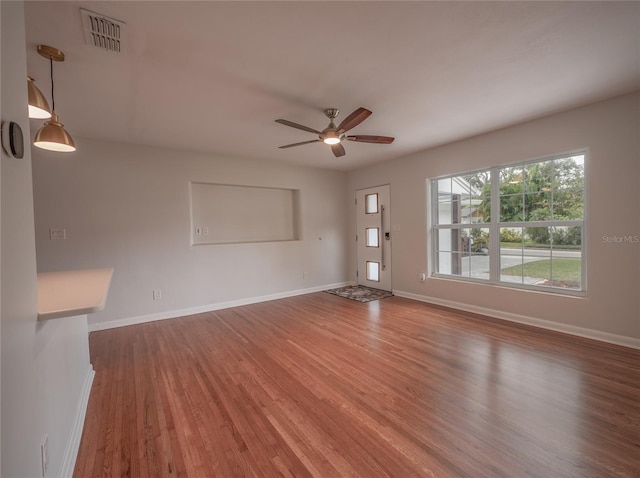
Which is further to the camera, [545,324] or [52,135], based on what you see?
[545,324]

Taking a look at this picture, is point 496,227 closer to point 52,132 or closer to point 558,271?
point 558,271

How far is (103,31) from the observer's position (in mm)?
1715

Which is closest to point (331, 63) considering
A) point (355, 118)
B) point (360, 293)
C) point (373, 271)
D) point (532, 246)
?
point (355, 118)

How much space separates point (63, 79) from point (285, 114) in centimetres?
181

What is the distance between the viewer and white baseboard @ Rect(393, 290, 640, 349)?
2.82 metres

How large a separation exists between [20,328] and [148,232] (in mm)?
3223

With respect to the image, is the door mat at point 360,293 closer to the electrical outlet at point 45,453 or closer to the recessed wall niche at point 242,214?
the recessed wall niche at point 242,214

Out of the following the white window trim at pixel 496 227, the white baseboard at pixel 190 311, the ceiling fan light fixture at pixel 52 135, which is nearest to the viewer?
the ceiling fan light fixture at pixel 52 135

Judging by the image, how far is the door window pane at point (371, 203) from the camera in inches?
215

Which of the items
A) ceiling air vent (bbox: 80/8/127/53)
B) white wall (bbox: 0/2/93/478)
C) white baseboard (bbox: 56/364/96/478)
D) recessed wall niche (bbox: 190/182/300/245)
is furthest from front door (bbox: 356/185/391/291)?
white wall (bbox: 0/2/93/478)

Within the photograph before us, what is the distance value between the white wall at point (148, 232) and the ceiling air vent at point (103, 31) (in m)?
2.28

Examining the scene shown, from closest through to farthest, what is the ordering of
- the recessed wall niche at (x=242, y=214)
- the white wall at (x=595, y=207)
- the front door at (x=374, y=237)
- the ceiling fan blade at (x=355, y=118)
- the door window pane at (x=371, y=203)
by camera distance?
the ceiling fan blade at (x=355, y=118)
the white wall at (x=595, y=207)
the recessed wall niche at (x=242, y=214)
the front door at (x=374, y=237)
the door window pane at (x=371, y=203)

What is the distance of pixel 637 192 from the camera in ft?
8.89

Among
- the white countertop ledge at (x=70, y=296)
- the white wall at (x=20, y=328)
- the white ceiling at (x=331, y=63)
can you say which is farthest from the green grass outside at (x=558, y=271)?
the white wall at (x=20, y=328)
